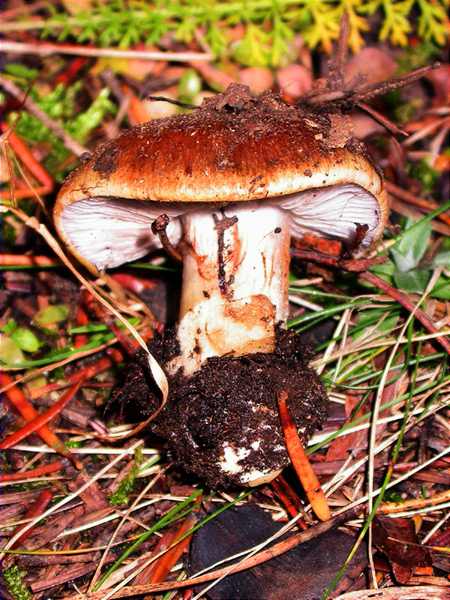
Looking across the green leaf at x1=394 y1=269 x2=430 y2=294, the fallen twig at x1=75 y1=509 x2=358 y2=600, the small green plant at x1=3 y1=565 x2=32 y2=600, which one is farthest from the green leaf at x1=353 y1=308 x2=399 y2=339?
the small green plant at x1=3 y1=565 x2=32 y2=600

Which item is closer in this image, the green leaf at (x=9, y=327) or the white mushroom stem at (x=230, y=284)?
the white mushroom stem at (x=230, y=284)

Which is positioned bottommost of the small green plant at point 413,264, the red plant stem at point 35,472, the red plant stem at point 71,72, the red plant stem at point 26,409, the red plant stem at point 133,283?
the red plant stem at point 35,472

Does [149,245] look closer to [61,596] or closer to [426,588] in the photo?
[61,596]

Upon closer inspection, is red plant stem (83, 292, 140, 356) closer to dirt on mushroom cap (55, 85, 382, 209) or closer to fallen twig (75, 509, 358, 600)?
dirt on mushroom cap (55, 85, 382, 209)

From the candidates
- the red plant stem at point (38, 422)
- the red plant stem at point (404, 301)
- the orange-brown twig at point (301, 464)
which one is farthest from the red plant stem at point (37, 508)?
the red plant stem at point (404, 301)

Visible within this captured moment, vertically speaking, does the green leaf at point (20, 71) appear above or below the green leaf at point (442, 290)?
above

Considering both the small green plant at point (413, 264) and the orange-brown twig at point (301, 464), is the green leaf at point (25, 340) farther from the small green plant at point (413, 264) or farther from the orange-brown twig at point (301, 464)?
the small green plant at point (413, 264)

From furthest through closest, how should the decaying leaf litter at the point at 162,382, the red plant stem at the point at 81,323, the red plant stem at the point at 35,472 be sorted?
the red plant stem at the point at 81,323, the red plant stem at the point at 35,472, the decaying leaf litter at the point at 162,382
